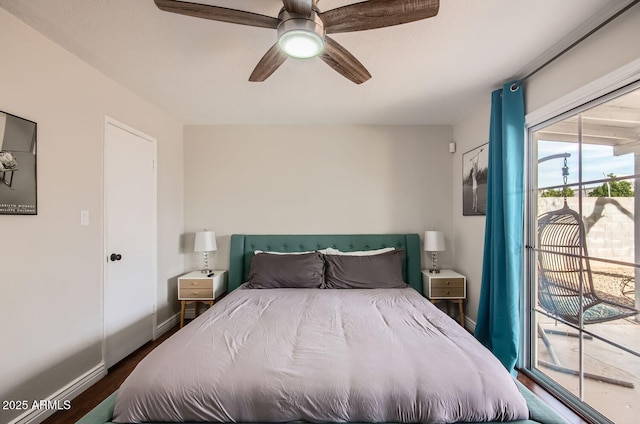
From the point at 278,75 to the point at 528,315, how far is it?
2806 mm

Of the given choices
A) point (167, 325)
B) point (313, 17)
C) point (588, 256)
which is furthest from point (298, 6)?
point (167, 325)

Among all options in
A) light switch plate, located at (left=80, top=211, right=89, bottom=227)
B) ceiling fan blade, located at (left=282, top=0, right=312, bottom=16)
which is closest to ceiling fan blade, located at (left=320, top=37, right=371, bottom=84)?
ceiling fan blade, located at (left=282, top=0, right=312, bottom=16)

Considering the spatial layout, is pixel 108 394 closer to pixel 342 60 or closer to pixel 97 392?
pixel 97 392

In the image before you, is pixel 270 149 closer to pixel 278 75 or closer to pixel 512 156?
pixel 278 75

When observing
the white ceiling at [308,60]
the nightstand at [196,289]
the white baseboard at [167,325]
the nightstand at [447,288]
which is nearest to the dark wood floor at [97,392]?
the white baseboard at [167,325]

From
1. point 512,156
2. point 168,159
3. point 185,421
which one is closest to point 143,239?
point 168,159

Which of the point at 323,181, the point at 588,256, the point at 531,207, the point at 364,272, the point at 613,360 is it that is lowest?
the point at 613,360

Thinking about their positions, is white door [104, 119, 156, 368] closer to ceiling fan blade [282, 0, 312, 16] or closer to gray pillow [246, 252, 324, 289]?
gray pillow [246, 252, 324, 289]

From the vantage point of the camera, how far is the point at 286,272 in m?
2.80

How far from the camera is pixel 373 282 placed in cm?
277

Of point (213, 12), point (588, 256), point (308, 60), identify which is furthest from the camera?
point (308, 60)

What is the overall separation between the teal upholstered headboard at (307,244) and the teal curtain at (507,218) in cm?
94

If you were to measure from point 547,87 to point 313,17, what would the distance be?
1813 millimetres

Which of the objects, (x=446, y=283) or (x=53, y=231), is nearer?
(x=53, y=231)
